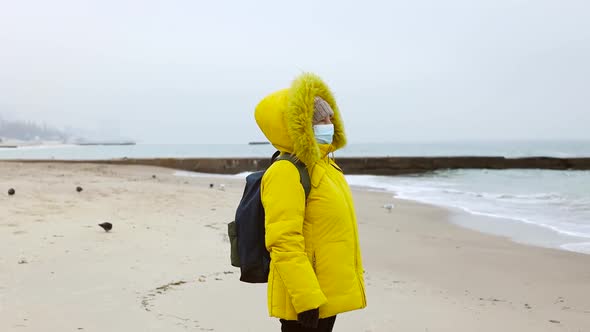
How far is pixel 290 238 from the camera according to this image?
1.92 meters

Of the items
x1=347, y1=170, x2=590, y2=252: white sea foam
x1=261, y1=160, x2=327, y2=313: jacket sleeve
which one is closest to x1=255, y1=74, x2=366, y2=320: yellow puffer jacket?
x1=261, y1=160, x2=327, y2=313: jacket sleeve

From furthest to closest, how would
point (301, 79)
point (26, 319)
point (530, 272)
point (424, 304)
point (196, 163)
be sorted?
1. point (196, 163)
2. point (530, 272)
3. point (424, 304)
4. point (26, 319)
5. point (301, 79)

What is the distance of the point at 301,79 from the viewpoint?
6.98 ft

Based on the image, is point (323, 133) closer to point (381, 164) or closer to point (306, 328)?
point (306, 328)

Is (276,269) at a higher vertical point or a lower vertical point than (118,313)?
higher

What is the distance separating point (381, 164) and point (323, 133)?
29.8 metres

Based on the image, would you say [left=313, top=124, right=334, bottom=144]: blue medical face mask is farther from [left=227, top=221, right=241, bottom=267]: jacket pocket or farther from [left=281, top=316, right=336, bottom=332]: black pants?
[left=281, top=316, right=336, bottom=332]: black pants

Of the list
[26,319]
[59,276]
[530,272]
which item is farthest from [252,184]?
[530,272]

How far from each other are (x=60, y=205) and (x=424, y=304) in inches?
249

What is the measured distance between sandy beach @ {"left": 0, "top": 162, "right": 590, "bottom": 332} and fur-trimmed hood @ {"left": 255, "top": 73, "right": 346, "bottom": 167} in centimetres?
184

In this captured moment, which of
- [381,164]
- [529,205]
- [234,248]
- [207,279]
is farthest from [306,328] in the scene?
[381,164]

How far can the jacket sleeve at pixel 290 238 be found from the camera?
1.93 metres

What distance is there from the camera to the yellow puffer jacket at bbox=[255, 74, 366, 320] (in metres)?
1.94

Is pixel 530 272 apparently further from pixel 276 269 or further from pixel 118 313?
pixel 276 269
